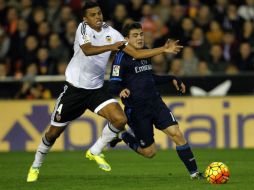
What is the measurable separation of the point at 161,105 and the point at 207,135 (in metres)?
6.00

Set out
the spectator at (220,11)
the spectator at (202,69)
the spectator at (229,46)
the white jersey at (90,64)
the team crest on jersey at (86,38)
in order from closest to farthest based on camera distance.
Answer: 1. the team crest on jersey at (86,38)
2. the white jersey at (90,64)
3. the spectator at (202,69)
4. the spectator at (229,46)
5. the spectator at (220,11)

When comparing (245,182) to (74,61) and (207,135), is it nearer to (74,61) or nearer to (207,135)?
(74,61)

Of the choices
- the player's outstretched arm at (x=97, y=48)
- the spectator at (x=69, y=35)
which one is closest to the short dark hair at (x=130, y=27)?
the player's outstretched arm at (x=97, y=48)

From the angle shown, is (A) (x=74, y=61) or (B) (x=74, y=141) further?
(B) (x=74, y=141)

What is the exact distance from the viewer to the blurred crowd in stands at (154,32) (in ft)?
59.2

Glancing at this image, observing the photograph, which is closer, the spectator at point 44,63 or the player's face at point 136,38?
the player's face at point 136,38

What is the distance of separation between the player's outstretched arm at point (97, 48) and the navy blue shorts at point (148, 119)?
1087 mm

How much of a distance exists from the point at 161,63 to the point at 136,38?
6694 millimetres

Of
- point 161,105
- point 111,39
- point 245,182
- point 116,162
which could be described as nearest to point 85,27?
point 111,39

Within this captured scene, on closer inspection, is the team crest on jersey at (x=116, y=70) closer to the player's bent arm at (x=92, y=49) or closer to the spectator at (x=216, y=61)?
the player's bent arm at (x=92, y=49)

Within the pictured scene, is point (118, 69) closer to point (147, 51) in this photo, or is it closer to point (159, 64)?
point (147, 51)

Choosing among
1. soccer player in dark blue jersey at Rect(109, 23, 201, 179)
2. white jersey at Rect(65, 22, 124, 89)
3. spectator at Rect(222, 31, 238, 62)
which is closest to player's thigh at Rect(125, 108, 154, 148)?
soccer player in dark blue jersey at Rect(109, 23, 201, 179)

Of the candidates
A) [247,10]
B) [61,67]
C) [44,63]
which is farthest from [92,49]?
[247,10]

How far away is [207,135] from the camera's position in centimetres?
1700
